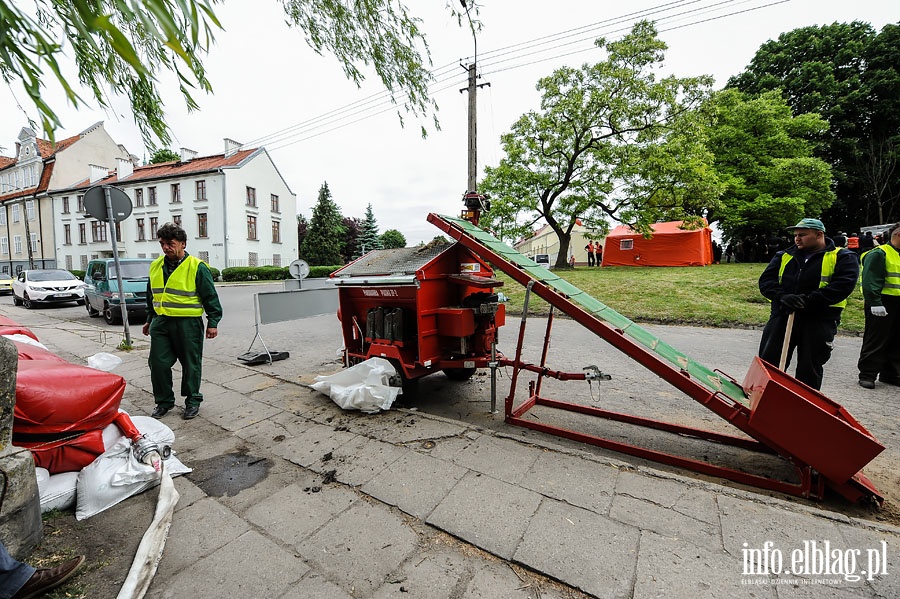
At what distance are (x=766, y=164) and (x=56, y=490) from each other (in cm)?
3152

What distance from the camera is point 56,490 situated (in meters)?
2.18

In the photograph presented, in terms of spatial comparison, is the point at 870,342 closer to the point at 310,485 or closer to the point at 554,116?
the point at 310,485

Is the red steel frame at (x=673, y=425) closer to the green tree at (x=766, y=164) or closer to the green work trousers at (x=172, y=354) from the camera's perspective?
the green work trousers at (x=172, y=354)

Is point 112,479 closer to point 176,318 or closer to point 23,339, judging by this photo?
point 176,318

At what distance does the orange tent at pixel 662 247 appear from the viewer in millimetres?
20625

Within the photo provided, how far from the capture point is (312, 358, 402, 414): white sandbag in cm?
376

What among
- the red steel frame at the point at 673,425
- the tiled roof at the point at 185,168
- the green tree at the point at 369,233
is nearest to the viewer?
the red steel frame at the point at 673,425

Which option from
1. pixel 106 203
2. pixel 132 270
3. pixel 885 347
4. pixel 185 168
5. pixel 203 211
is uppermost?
pixel 185 168

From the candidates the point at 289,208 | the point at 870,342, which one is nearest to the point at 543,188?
the point at 870,342

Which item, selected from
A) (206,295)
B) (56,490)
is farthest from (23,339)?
(56,490)

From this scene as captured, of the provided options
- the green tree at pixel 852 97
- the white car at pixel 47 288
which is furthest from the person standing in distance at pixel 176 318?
the green tree at pixel 852 97

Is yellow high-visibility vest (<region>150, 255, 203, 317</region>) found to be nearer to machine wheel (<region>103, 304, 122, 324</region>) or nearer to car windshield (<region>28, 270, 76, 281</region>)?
machine wheel (<region>103, 304, 122, 324</region>)

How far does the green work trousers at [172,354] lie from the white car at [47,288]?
49.1 feet

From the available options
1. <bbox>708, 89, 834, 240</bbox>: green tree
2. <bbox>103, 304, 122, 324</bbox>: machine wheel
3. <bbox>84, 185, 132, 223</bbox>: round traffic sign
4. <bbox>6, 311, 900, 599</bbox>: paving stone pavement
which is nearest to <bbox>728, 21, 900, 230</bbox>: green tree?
<bbox>708, 89, 834, 240</bbox>: green tree
